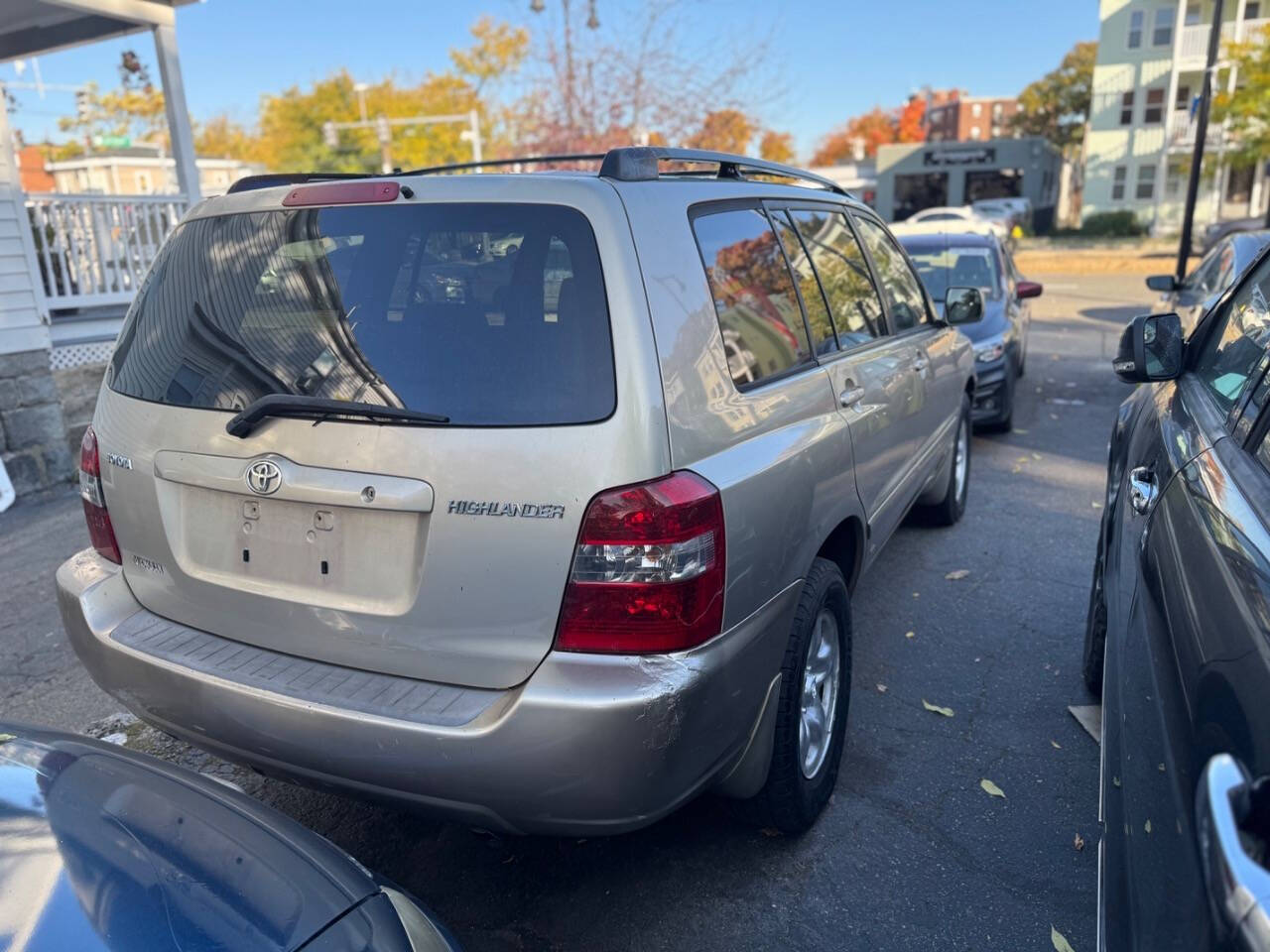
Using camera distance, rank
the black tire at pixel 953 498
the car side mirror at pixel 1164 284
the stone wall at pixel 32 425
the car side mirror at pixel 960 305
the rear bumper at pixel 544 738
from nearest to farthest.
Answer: the rear bumper at pixel 544 738
the car side mirror at pixel 960 305
the black tire at pixel 953 498
the stone wall at pixel 32 425
the car side mirror at pixel 1164 284

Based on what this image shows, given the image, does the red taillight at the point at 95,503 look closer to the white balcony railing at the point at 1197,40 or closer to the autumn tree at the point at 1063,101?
the white balcony railing at the point at 1197,40

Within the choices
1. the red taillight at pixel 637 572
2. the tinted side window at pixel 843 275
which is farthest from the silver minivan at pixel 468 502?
the tinted side window at pixel 843 275

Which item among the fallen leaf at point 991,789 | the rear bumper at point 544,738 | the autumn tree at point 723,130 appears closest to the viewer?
the rear bumper at point 544,738

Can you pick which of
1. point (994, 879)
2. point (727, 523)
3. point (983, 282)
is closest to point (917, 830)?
point (994, 879)

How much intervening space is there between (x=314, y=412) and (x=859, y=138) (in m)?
88.4

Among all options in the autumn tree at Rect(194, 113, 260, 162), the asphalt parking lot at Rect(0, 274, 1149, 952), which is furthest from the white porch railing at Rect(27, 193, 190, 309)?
the autumn tree at Rect(194, 113, 260, 162)

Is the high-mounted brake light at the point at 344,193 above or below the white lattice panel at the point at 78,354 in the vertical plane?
above

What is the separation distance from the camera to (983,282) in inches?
347

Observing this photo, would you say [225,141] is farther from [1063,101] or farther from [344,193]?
[344,193]

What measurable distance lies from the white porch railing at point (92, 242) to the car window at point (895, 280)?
6.70m

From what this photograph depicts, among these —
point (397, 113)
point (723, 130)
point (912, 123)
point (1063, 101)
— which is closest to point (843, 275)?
point (723, 130)

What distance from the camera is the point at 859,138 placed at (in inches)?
3280

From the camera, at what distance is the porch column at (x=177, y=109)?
927 cm

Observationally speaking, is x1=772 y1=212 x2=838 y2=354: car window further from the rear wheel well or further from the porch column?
the porch column
